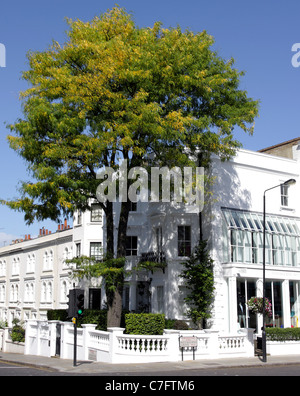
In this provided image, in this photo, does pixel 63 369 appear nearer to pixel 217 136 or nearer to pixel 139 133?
pixel 139 133

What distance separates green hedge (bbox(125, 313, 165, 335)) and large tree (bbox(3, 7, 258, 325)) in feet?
2.39

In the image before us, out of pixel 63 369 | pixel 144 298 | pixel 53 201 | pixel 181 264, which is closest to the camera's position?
pixel 63 369

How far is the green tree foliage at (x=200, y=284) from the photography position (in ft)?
94.7

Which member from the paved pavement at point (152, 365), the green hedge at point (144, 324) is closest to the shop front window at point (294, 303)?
the paved pavement at point (152, 365)

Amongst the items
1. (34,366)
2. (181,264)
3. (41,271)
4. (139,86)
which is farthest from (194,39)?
(41,271)

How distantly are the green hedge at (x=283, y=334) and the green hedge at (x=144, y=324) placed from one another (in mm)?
6180

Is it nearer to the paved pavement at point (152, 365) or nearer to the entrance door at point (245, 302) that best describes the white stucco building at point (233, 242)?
the entrance door at point (245, 302)

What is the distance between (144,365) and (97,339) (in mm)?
3437

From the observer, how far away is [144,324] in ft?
84.5

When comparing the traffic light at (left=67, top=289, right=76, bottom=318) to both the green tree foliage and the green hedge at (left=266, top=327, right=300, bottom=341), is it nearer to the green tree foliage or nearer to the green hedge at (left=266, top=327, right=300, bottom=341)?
the green tree foliage

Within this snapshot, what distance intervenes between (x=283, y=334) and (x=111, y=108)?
15.5m

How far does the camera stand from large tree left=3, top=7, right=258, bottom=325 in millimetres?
24000

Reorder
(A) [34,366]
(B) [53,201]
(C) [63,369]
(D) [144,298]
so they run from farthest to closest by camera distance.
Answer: (D) [144,298] → (B) [53,201] → (A) [34,366] → (C) [63,369]

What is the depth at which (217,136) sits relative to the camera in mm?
26375
